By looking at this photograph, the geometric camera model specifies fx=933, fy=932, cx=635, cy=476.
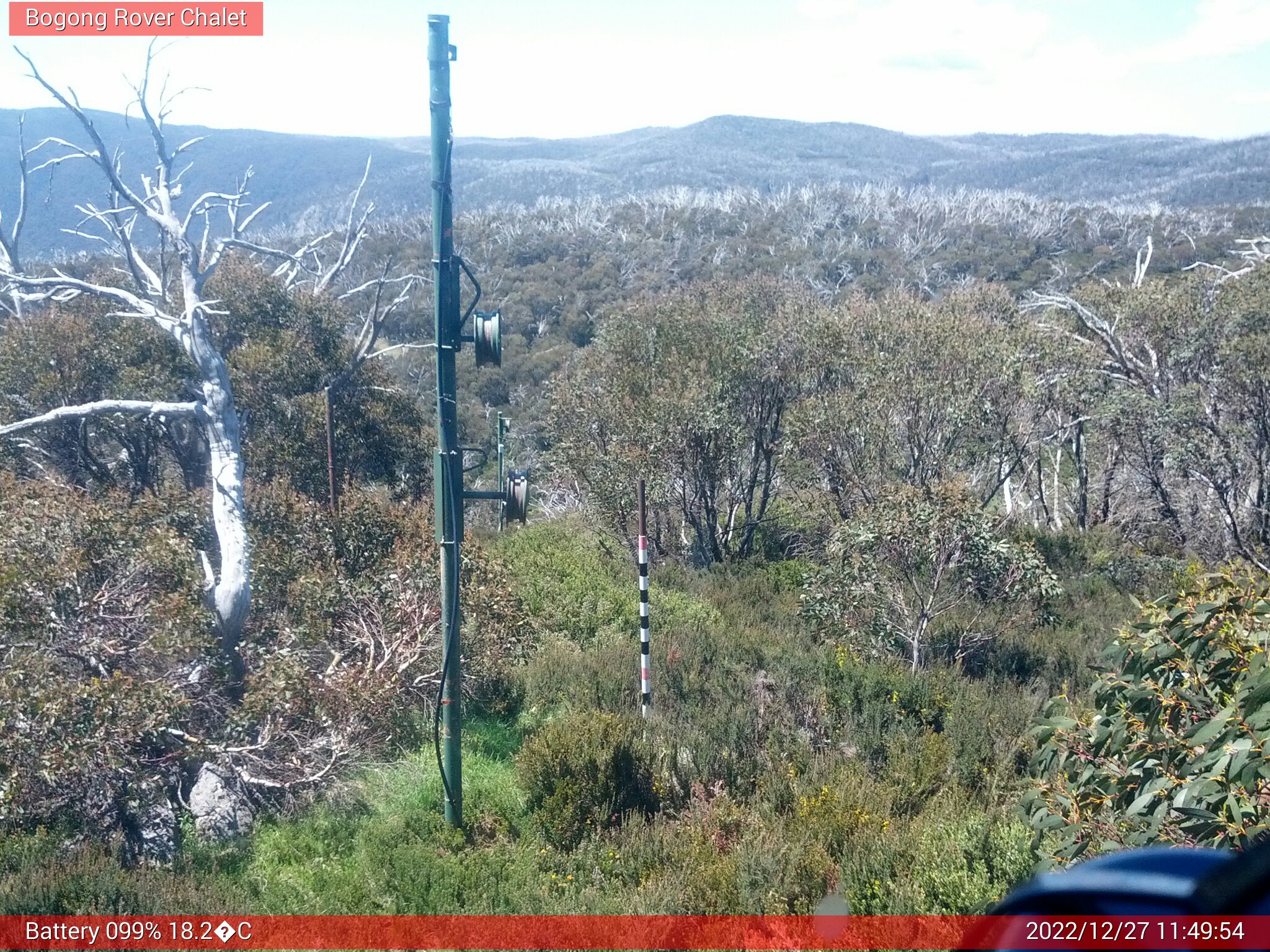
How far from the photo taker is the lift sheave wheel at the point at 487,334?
5.05 metres

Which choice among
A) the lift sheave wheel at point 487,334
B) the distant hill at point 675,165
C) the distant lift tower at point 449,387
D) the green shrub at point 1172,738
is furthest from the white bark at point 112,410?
the distant hill at point 675,165

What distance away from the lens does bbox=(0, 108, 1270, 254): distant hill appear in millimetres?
54969

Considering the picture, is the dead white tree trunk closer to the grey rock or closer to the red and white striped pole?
the grey rock

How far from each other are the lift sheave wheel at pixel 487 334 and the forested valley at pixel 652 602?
2.47 metres

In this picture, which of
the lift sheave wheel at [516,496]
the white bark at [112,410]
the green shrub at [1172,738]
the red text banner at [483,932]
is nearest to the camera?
the green shrub at [1172,738]

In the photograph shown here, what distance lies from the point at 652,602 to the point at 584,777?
16.6ft

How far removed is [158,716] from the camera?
548 centimetres

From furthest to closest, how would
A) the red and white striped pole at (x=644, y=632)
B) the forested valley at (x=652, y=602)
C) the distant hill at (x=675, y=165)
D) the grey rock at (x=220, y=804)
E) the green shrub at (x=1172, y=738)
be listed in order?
1. the distant hill at (x=675, y=165)
2. the red and white striped pole at (x=644, y=632)
3. the grey rock at (x=220, y=804)
4. the forested valley at (x=652, y=602)
5. the green shrub at (x=1172, y=738)

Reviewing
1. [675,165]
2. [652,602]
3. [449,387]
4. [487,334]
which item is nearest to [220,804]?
[449,387]

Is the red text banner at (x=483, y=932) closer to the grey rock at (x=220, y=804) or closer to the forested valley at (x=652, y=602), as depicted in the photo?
the forested valley at (x=652, y=602)

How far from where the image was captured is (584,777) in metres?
5.70

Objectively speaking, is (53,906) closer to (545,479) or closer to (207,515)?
(207,515)

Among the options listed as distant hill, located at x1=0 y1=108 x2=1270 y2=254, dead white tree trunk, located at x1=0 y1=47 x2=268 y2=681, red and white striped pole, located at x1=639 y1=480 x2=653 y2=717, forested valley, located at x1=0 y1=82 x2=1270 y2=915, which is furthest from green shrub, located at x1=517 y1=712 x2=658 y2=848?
distant hill, located at x1=0 y1=108 x2=1270 y2=254

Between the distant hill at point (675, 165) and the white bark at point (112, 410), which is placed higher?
the distant hill at point (675, 165)
